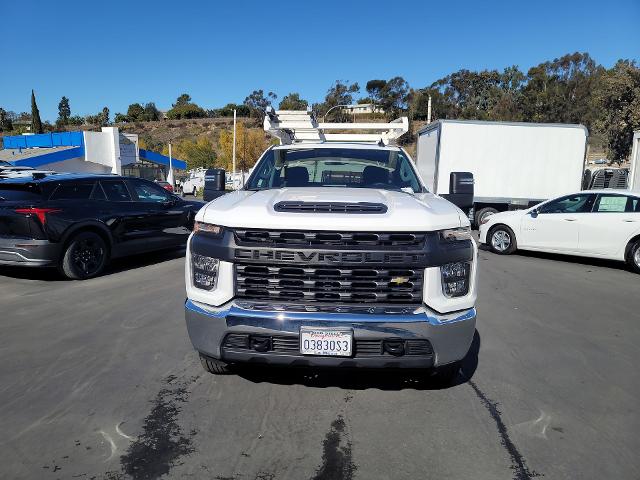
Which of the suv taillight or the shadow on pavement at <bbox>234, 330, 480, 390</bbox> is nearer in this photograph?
the shadow on pavement at <bbox>234, 330, 480, 390</bbox>

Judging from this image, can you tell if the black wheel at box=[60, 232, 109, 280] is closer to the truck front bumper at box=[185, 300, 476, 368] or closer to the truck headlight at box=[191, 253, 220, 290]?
the truck headlight at box=[191, 253, 220, 290]

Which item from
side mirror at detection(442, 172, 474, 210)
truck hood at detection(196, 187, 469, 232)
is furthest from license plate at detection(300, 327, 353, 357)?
side mirror at detection(442, 172, 474, 210)

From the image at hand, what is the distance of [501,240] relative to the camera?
11383 millimetres

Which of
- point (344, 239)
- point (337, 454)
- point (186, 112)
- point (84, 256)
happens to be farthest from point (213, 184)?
point (186, 112)

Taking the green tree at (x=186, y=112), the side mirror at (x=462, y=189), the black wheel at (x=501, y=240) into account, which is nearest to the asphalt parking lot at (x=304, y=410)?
the side mirror at (x=462, y=189)

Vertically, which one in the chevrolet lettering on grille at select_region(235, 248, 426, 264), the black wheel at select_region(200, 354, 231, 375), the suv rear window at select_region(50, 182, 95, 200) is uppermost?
the chevrolet lettering on grille at select_region(235, 248, 426, 264)

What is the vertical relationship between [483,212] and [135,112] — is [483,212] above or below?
below

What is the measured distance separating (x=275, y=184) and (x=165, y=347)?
1.92 metres

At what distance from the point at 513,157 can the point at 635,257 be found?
24.2ft

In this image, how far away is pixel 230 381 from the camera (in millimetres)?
4082

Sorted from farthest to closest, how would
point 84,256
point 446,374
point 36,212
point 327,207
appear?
point 84,256 < point 36,212 < point 446,374 < point 327,207

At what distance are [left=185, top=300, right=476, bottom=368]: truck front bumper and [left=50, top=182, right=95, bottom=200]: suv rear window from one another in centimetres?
539

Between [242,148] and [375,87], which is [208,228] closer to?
[242,148]

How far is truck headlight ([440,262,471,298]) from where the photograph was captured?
11.2ft
